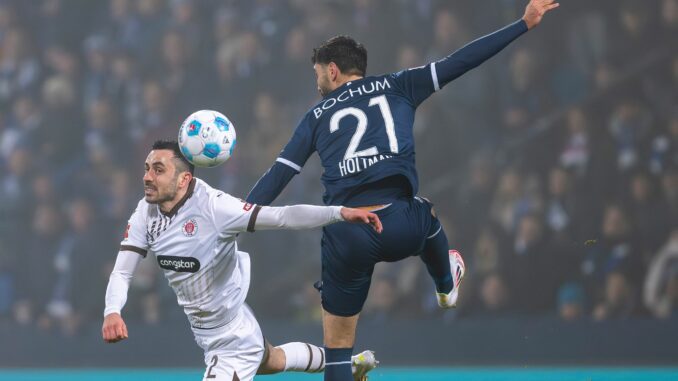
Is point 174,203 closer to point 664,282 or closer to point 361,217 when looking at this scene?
point 361,217

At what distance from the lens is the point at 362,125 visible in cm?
516

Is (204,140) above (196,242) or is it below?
above

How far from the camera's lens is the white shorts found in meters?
5.18

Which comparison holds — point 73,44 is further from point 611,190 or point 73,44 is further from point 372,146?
point 372,146

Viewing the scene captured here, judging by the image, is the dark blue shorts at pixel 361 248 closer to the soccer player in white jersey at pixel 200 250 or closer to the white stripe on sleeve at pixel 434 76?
the soccer player in white jersey at pixel 200 250

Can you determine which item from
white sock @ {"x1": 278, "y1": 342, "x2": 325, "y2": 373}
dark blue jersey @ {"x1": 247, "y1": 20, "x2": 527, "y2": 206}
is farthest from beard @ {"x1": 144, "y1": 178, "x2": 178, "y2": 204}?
white sock @ {"x1": 278, "y1": 342, "x2": 325, "y2": 373}

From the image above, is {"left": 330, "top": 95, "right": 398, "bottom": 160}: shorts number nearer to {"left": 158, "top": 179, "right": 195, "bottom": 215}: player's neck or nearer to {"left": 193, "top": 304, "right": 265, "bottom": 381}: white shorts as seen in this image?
{"left": 158, "top": 179, "right": 195, "bottom": 215}: player's neck

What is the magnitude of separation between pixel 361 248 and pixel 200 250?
81cm

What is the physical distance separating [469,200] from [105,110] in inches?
176

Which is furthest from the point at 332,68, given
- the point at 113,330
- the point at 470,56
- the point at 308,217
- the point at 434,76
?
the point at 113,330

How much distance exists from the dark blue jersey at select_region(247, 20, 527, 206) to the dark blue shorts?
Result: 0.37 feet

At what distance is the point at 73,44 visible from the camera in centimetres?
1218

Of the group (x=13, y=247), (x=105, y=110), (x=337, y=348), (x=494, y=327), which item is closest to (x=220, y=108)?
(x=105, y=110)

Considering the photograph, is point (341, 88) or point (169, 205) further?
point (341, 88)
